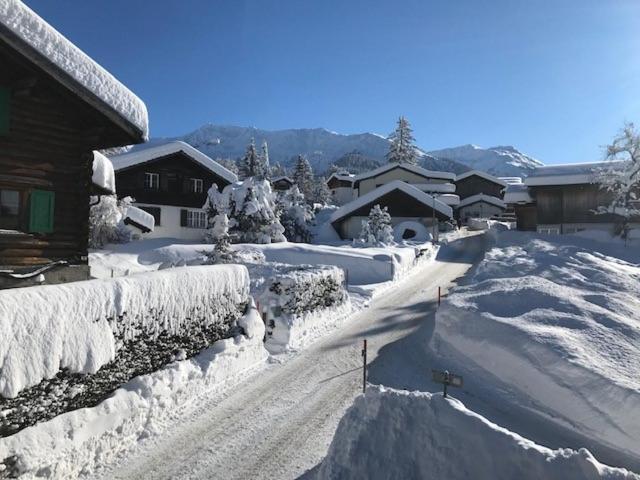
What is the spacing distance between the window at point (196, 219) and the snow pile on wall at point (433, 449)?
33989 millimetres

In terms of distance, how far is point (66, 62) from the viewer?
10445 mm

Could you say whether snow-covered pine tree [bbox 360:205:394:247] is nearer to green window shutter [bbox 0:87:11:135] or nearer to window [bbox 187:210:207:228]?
window [bbox 187:210:207:228]

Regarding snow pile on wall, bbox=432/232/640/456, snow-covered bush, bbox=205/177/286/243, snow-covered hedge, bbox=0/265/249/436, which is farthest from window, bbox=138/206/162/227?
snow pile on wall, bbox=432/232/640/456

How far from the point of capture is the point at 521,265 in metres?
21.9

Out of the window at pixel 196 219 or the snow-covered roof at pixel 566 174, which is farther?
the window at pixel 196 219

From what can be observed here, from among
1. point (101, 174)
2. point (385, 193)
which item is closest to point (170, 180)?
point (385, 193)

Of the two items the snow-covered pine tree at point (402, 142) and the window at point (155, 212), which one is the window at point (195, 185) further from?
the snow-covered pine tree at point (402, 142)

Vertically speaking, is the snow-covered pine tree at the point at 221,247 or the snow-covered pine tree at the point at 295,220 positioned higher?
the snow-covered pine tree at the point at 295,220

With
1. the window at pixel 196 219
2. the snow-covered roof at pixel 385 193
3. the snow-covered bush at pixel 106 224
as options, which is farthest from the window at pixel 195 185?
the snow-covered roof at pixel 385 193

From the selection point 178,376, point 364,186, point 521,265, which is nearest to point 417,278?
point 521,265

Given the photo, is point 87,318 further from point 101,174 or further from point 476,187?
point 476,187

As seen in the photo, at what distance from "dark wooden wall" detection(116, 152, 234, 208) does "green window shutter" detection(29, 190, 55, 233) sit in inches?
972

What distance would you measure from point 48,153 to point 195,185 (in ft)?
86.5

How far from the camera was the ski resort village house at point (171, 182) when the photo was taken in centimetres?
3453
